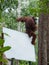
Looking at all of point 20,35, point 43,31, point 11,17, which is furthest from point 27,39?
point 11,17

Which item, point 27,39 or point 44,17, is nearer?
point 44,17

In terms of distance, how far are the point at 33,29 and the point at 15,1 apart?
77 cm

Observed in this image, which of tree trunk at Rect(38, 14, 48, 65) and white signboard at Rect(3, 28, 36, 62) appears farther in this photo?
white signboard at Rect(3, 28, 36, 62)

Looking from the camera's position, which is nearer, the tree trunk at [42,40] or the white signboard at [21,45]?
the tree trunk at [42,40]

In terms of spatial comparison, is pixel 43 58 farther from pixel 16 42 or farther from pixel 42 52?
pixel 16 42

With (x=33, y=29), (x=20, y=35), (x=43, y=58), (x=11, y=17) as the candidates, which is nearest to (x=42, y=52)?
Answer: (x=43, y=58)

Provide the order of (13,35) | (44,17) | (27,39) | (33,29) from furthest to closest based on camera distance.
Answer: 1. (33,29)
2. (27,39)
3. (13,35)
4. (44,17)

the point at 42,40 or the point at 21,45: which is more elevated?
the point at 42,40

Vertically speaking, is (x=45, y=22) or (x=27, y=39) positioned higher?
(x=45, y=22)

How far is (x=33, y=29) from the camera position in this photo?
578 cm

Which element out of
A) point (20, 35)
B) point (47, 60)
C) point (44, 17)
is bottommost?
point (47, 60)

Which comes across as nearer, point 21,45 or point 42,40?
point 42,40

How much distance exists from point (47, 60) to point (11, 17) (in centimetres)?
282

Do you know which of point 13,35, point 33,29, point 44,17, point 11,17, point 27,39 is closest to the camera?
point 44,17
